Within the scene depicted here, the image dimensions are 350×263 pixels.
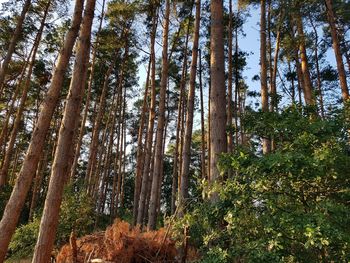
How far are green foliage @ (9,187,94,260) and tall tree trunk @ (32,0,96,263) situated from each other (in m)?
4.30

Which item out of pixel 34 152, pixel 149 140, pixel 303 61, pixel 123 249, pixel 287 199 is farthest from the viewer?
pixel 303 61

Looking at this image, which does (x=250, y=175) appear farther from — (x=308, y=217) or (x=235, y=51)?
(x=235, y=51)

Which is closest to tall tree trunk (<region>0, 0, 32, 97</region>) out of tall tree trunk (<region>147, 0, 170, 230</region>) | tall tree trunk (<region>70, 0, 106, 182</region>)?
tall tree trunk (<region>70, 0, 106, 182</region>)

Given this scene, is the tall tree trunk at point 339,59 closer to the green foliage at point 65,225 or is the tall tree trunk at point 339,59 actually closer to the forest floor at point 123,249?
the forest floor at point 123,249

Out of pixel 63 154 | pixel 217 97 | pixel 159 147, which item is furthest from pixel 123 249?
pixel 159 147

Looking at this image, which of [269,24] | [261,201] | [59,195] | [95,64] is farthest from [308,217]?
[95,64]

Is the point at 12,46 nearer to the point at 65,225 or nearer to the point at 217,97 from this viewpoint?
the point at 65,225

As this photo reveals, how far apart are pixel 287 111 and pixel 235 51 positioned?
1317 cm

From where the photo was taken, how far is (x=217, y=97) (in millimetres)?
5734

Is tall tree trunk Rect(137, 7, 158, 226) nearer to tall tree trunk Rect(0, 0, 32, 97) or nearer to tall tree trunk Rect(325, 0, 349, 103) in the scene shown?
tall tree trunk Rect(0, 0, 32, 97)

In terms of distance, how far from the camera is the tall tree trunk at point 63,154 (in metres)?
4.96

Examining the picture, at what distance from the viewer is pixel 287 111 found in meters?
4.19

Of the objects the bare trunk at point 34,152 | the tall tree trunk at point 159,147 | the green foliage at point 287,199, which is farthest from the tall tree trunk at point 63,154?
the tall tree trunk at point 159,147

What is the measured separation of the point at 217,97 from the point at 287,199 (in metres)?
2.53
